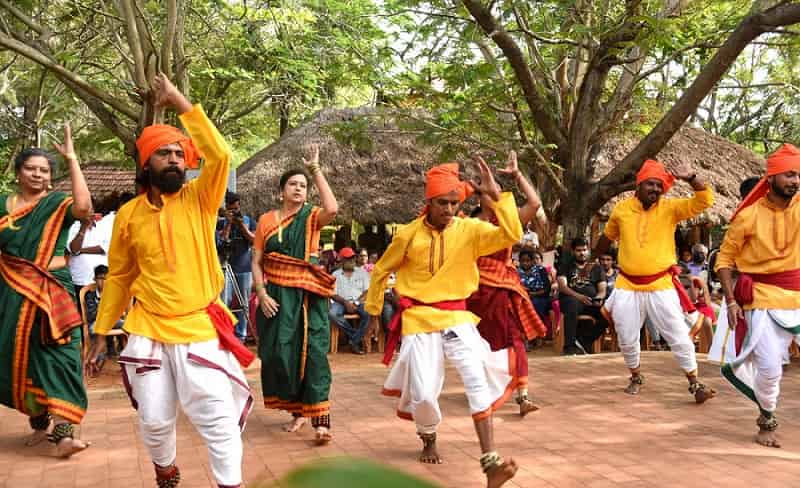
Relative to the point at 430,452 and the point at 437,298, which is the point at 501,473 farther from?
the point at 437,298

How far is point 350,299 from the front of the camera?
1177 centimetres

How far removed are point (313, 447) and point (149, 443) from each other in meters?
1.88

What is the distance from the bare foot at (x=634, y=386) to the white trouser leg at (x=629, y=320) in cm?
13

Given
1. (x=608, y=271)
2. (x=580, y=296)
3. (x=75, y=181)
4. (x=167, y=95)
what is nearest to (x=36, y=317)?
(x=75, y=181)

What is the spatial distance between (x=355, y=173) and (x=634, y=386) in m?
10.3

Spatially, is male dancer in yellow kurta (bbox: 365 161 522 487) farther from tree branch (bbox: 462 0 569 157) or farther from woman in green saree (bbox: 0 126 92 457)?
tree branch (bbox: 462 0 569 157)

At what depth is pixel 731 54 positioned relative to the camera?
9.18m

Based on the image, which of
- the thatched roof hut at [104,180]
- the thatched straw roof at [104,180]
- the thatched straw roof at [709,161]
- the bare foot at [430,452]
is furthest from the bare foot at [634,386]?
the thatched straw roof at [104,180]

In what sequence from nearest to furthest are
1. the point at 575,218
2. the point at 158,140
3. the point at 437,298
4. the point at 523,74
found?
the point at 158,140 → the point at 437,298 → the point at 523,74 → the point at 575,218

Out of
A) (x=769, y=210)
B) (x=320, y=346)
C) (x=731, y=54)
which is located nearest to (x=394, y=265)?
(x=320, y=346)

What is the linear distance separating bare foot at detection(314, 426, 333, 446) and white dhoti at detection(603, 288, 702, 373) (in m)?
3.21

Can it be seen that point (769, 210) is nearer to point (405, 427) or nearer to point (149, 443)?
point (405, 427)

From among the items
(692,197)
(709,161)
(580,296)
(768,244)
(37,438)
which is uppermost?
(709,161)

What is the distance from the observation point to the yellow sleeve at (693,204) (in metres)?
6.72
